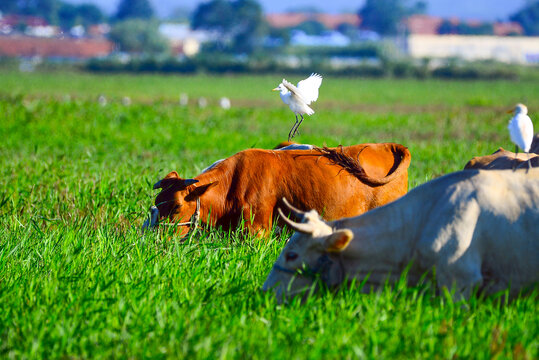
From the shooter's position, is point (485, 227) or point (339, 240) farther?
point (485, 227)

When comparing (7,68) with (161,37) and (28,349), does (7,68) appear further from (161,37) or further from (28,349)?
(28,349)

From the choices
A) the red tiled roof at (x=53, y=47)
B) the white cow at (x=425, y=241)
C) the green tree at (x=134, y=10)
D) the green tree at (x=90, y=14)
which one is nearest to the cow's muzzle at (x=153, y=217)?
the white cow at (x=425, y=241)

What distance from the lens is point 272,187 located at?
7.47 meters

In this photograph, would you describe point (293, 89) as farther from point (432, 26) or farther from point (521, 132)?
point (432, 26)

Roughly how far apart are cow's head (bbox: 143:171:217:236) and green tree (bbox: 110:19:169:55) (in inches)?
4061

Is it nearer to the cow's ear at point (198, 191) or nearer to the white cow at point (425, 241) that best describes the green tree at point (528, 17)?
the cow's ear at point (198, 191)

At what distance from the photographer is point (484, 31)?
94.8m

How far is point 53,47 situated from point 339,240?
90811mm

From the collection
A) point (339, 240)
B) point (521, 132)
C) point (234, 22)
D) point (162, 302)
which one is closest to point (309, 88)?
point (521, 132)

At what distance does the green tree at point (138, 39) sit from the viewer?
356 ft

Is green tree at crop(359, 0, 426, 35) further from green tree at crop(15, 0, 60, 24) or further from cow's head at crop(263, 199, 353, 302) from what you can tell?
cow's head at crop(263, 199, 353, 302)

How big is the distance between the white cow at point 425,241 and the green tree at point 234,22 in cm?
10896

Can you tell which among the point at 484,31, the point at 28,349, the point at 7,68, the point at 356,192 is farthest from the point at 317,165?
the point at 484,31

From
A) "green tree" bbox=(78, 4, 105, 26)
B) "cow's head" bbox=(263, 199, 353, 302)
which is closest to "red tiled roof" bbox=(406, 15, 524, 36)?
"green tree" bbox=(78, 4, 105, 26)
